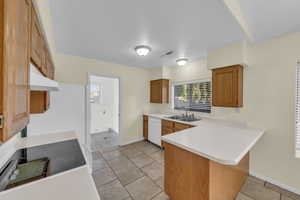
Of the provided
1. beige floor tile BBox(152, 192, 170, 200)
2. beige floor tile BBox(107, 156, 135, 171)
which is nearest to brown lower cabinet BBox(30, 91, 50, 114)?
beige floor tile BBox(107, 156, 135, 171)

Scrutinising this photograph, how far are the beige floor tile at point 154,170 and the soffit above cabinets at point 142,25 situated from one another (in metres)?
2.41

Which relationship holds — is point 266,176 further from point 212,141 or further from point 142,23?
point 142,23

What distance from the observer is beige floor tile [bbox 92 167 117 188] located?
77.9 inches

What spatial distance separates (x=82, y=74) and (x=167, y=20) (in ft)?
7.68

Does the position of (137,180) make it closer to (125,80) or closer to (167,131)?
(167,131)

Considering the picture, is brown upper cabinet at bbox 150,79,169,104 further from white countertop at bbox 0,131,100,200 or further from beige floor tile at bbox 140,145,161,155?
white countertop at bbox 0,131,100,200

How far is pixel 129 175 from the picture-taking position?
7.06 ft

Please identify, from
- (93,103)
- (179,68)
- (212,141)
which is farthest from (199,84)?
(93,103)

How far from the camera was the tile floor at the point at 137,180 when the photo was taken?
1.70 metres

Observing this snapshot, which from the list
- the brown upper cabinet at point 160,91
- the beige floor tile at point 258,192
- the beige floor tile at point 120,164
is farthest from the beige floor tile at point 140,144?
the beige floor tile at point 258,192

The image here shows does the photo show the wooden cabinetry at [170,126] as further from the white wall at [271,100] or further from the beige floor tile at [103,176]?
the beige floor tile at [103,176]

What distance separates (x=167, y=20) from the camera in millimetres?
1505

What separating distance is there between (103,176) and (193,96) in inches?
110

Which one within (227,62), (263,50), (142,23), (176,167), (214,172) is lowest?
(176,167)
